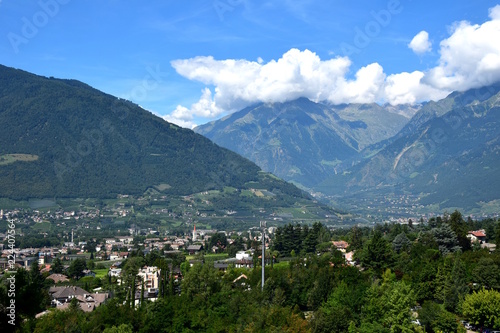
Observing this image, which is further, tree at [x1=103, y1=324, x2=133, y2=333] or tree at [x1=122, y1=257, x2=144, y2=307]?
tree at [x1=122, y1=257, x2=144, y2=307]

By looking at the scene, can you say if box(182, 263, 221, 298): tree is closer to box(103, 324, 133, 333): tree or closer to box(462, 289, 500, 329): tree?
box(103, 324, 133, 333): tree

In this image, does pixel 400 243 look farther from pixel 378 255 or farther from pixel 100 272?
pixel 100 272

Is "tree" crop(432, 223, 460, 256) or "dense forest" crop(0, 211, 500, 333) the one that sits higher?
"tree" crop(432, 223, 460, 256)

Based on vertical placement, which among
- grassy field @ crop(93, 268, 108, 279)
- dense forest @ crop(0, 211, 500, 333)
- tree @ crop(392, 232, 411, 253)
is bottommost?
grassy field @ crop(93, 268, 108, 279)

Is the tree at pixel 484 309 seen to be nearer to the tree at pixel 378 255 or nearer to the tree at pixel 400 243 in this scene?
the tree at pixel 378 255

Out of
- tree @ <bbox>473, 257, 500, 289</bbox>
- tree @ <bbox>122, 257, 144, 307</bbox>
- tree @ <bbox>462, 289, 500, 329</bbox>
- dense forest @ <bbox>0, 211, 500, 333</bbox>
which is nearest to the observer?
dense forest @ <bbox>0, 211, 500, 333</bbox>

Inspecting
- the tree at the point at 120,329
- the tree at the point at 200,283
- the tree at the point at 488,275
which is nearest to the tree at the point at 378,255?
the tree at the point at 488,275

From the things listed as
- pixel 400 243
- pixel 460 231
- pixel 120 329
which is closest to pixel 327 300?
pixel 120 329

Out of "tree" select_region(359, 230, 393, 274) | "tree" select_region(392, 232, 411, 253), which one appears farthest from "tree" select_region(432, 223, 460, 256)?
"tree" select_region(359, 230, 393, 274)
